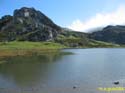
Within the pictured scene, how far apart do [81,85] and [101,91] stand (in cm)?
795

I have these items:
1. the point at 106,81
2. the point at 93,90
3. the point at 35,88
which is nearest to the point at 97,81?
the point at 106,81

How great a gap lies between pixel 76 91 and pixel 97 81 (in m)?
12.6

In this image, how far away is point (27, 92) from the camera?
159ft

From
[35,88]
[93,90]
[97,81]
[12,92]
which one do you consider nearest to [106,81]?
[97,81]

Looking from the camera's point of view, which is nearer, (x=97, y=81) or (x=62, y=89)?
(x=62, y=89)

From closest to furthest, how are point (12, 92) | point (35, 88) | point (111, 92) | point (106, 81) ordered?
point (111, 92), point (12, 92), point (35, 88), point (106, 81)

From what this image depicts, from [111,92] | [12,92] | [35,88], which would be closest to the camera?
[111,92]

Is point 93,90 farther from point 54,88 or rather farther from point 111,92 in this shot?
point 54,88

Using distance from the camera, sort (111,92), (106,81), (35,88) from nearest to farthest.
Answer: (111,92), (35,88), (106,81)

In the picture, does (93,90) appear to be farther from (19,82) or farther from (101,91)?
(19,82)

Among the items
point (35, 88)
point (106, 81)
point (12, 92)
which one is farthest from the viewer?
point (106, 81)

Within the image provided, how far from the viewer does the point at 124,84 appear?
54531 mm

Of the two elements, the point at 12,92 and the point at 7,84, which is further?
the point at 7,84

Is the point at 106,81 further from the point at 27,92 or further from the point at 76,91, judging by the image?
the point at 27,92
